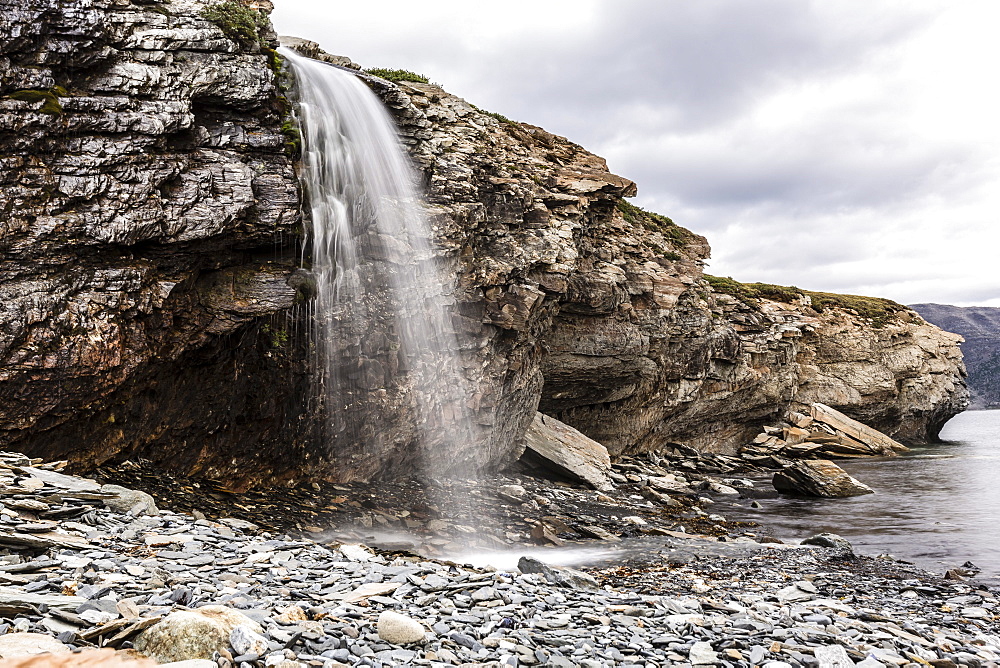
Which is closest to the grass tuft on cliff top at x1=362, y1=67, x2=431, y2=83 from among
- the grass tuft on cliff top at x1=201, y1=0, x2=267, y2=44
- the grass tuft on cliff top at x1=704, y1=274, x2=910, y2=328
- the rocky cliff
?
the rocky cliff

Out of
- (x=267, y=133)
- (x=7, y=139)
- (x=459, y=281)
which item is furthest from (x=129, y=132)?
(x=459, y=281)

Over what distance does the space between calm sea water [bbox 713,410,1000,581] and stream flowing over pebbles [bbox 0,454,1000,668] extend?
6.50 metres

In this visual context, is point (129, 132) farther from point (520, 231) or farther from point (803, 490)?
point (803, 490)

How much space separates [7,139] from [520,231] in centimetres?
1687

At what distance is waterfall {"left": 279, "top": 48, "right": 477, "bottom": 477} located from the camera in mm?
18047

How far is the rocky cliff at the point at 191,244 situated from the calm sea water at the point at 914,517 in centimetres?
1177

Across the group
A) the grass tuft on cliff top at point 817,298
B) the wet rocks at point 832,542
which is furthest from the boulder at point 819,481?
the grass tuft on cliff top at point 817,298

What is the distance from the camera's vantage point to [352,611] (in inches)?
244

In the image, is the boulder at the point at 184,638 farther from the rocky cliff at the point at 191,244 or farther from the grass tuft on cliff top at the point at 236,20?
the grass tuft on cliff top at the point at 236,20

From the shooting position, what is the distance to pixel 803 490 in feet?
94.4

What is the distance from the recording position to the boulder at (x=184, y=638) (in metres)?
4.60

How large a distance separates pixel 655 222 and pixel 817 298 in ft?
94.8

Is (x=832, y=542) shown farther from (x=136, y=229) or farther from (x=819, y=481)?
(x=136, y=229)

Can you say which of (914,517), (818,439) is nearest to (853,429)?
(818,439)
